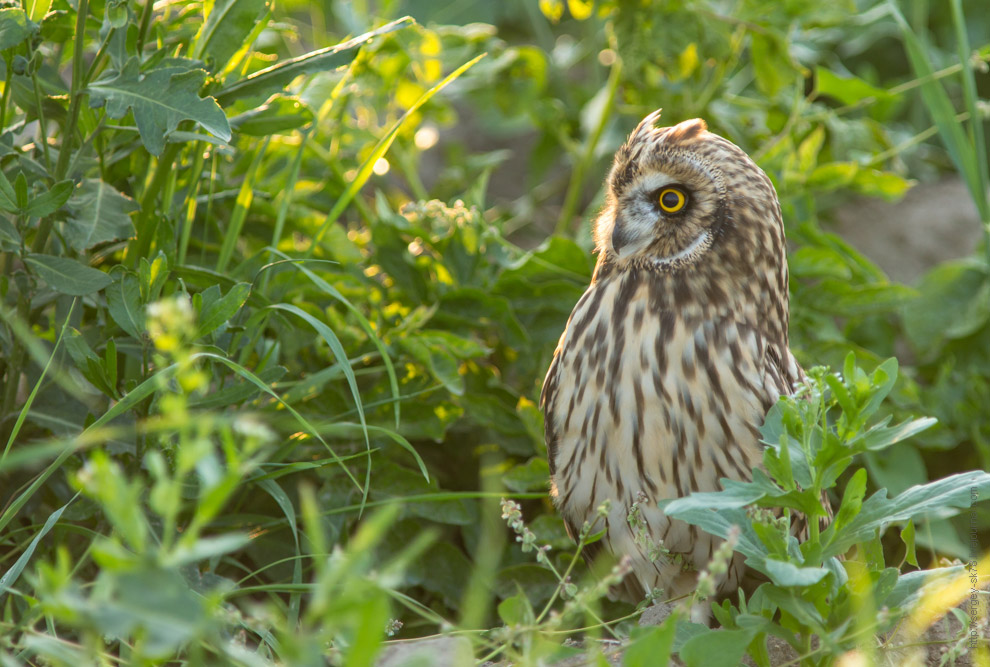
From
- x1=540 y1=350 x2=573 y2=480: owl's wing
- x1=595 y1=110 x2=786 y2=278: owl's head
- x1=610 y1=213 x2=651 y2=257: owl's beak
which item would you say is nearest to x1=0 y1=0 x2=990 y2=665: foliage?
x1=540 y1=350 x2=573 y2=480: owl's wing

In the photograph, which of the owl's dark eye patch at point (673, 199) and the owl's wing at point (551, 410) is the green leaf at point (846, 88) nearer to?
the owl's dark eye patch at point (673, 199)

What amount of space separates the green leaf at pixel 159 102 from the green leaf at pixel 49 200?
159mm

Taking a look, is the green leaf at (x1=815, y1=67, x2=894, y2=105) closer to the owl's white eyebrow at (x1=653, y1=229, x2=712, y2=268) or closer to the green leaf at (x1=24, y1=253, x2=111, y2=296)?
the owl's white eyebrow at (x1=653, y1=229, x2=712, y2=268)

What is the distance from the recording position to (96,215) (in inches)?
74.5

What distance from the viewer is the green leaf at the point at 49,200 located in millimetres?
1721

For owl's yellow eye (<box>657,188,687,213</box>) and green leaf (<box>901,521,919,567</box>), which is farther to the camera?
owl's yellow eye (<box>657,188,687,213</box>)

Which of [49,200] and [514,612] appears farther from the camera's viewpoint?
[49,200]

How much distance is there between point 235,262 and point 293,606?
97 centimetres

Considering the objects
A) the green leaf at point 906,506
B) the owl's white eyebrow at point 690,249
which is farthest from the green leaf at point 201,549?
the owl's white eyebrow at point 690,249

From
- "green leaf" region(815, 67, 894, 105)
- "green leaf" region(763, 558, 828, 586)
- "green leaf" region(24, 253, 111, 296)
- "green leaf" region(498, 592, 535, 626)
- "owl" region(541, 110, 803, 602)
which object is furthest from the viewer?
"green leaf" region(815, 67, 894, 105)

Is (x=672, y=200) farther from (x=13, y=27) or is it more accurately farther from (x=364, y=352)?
(x=13, y=27)

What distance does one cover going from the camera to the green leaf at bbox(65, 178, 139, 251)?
1.85 m

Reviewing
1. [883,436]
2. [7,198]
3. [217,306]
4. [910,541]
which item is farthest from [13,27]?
[910,541]

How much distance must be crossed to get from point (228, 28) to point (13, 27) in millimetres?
440
